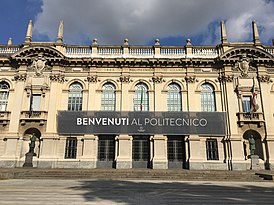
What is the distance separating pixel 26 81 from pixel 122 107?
970cm

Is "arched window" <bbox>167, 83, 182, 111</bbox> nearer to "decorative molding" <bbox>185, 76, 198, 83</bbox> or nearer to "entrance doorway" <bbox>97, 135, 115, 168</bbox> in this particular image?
"decorative molding" <bbox>185, 76, 198, 83</bbox>

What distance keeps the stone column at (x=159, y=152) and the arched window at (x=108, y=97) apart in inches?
204

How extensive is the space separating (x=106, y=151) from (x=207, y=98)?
11037 mm

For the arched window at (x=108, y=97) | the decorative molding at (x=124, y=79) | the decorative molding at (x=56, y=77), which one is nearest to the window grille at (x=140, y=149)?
the arched window at (x=108, y=97)

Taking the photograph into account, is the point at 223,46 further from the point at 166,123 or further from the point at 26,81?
the point at 26,81

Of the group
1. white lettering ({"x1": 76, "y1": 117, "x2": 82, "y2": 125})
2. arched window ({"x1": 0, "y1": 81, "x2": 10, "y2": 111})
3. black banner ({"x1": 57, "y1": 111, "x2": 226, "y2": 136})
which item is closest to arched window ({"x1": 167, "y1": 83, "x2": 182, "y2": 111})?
black banner ({"x1": 57, "y1": 111, "x2": 226, "y2": 136})

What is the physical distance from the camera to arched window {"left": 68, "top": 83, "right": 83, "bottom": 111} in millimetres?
22359

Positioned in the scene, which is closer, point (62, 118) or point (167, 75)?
point (62, 118)

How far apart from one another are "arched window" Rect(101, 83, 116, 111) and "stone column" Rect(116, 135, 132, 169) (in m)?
3.19

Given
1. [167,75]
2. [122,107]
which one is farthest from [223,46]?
[122,107]

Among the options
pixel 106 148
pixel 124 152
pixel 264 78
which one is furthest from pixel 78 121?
pixel 264 78

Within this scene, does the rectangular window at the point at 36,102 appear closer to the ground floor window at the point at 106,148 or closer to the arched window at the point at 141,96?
the ground floor window at the point at 106,148

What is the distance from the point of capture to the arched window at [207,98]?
22.3 meters

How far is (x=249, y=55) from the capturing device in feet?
74.3
